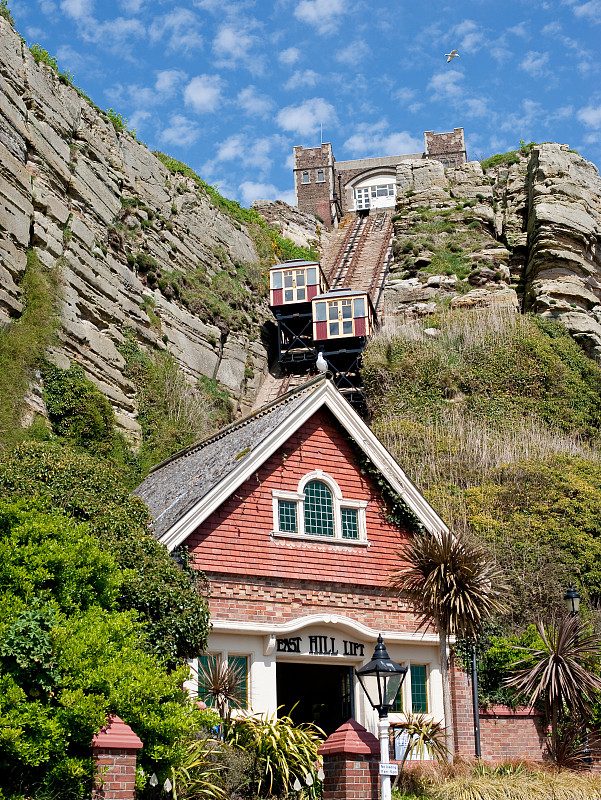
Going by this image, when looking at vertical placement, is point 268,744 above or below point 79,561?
below

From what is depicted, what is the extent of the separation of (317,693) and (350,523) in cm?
380

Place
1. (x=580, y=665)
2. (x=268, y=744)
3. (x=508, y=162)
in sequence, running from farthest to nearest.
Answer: (x=508, y=162), (x=580, y=665), (x=268, y=744)

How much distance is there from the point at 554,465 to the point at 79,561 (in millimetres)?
21880

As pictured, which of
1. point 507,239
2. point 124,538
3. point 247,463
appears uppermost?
point 507,239

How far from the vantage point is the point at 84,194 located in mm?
36906

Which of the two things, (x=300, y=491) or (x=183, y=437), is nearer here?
(x=300, y=491)

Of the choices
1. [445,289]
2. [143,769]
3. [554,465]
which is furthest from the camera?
[445,289]

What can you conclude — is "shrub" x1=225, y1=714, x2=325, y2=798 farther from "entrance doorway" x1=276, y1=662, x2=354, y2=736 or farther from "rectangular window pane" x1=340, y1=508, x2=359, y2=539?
"rectangular window pane" x1=340, y1=508, x2=359, y2=539

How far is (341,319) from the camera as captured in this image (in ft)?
170

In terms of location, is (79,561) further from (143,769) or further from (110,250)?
(110,250)

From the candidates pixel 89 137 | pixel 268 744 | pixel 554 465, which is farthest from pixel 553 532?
pixel 89 137

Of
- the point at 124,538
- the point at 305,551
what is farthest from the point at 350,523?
the point at 124,538

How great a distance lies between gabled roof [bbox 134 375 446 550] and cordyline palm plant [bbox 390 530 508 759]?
2062mm

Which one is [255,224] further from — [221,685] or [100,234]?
[221,685]
